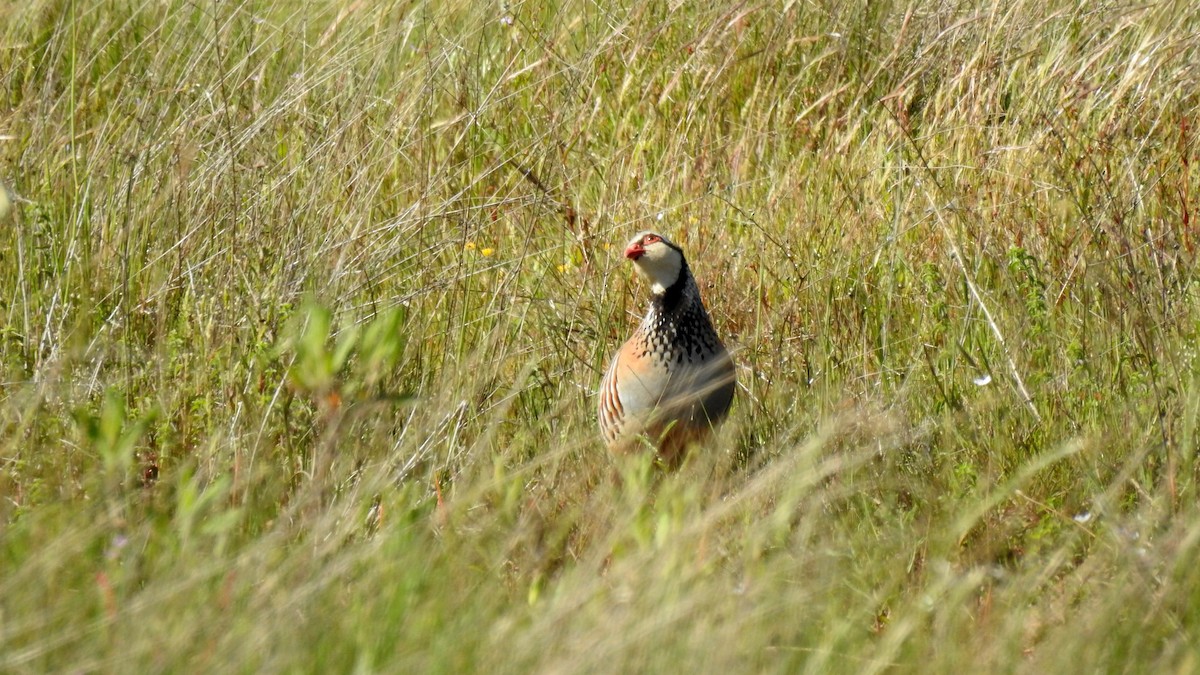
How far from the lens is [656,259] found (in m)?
4.25

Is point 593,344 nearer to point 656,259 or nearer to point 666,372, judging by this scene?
point 656,259

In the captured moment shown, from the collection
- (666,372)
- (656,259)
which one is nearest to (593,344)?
(656,259)

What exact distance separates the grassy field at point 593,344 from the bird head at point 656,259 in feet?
0.50

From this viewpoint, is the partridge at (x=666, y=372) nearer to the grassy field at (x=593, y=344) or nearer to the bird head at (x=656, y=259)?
the bird head at (x=656, y=259)

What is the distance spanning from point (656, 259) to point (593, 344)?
0.38 m

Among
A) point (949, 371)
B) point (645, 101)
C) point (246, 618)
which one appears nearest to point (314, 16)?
point (645, 101)

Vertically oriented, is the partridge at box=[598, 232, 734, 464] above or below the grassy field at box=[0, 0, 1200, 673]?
below

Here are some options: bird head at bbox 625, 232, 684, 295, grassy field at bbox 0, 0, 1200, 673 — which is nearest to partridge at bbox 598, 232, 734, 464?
bird head at bbox 625, 232, 684, 295

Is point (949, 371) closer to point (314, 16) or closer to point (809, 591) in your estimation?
point (809, 591)

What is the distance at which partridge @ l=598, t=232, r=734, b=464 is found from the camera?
156 inches

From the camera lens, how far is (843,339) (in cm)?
430

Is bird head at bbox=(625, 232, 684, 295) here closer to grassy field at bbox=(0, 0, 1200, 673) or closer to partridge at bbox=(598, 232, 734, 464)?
partridge at bbox=(598, 232, 734, 464)

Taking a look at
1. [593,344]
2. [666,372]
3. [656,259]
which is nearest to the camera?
[666,372]

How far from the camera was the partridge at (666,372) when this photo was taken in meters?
3.97
